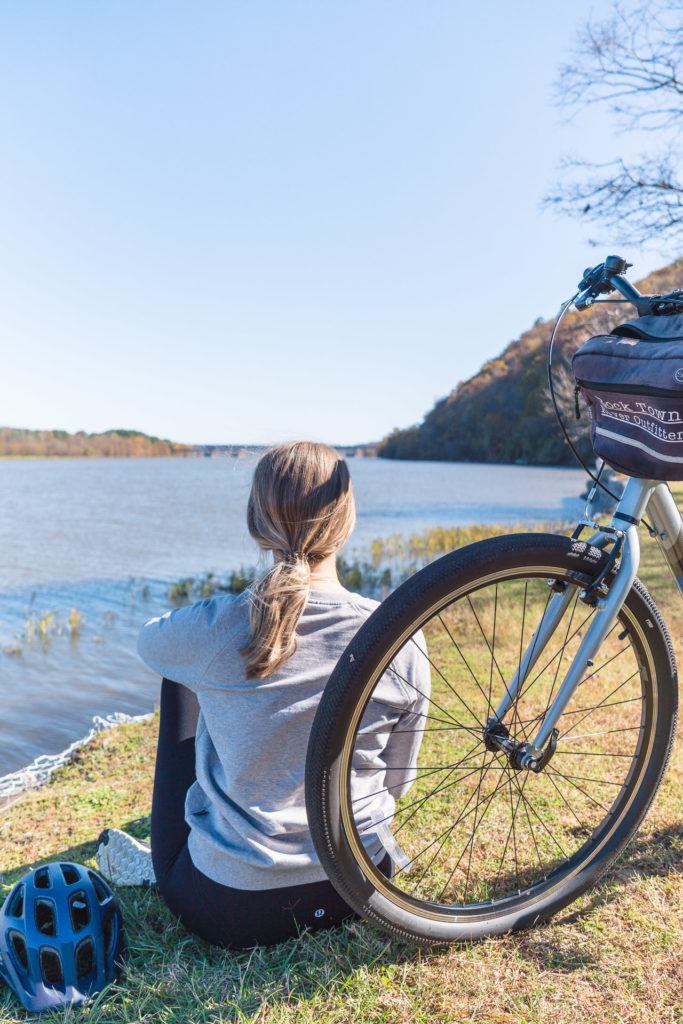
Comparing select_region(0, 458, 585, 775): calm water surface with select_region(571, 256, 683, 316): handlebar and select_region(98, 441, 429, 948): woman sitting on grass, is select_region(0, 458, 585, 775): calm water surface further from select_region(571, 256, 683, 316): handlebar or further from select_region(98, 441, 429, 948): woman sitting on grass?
select_region(571, 256, 683, 316): handlebar

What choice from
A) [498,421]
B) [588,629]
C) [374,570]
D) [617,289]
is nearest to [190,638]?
[588,629]

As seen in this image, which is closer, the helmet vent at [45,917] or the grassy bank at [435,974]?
the grassy bank at [435,974]

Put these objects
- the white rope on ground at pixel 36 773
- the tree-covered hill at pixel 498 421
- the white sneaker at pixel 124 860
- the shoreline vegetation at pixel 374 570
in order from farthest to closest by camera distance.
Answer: the tree-covered hill at pixel 498 421
the shoreline vegetation at pixel 374 570
the white rope on ground at pixel 36 773
the white sneaker at pixel 124 860

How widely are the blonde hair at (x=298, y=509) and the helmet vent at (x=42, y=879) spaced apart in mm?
869

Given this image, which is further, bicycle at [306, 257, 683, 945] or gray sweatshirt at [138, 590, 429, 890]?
gray sweatshirt at [138, 590, 429, 890]

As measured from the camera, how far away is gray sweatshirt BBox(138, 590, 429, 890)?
5.83ft

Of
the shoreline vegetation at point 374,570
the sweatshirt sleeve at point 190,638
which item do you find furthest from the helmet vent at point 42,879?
the shoreline vegetation at point 374,570

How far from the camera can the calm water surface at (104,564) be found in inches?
252

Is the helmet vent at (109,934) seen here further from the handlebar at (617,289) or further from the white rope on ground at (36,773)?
the white rope on ground at (36,773)

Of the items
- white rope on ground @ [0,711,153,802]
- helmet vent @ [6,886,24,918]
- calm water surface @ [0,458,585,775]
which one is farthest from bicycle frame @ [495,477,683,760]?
white rope on ground @ [0,711,153,802]

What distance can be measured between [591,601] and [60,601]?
10.7 m

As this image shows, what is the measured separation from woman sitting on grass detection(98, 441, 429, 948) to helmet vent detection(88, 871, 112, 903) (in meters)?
0.17

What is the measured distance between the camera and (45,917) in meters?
1.85

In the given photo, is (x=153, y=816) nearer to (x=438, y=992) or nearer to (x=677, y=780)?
(x=438, y=992)
